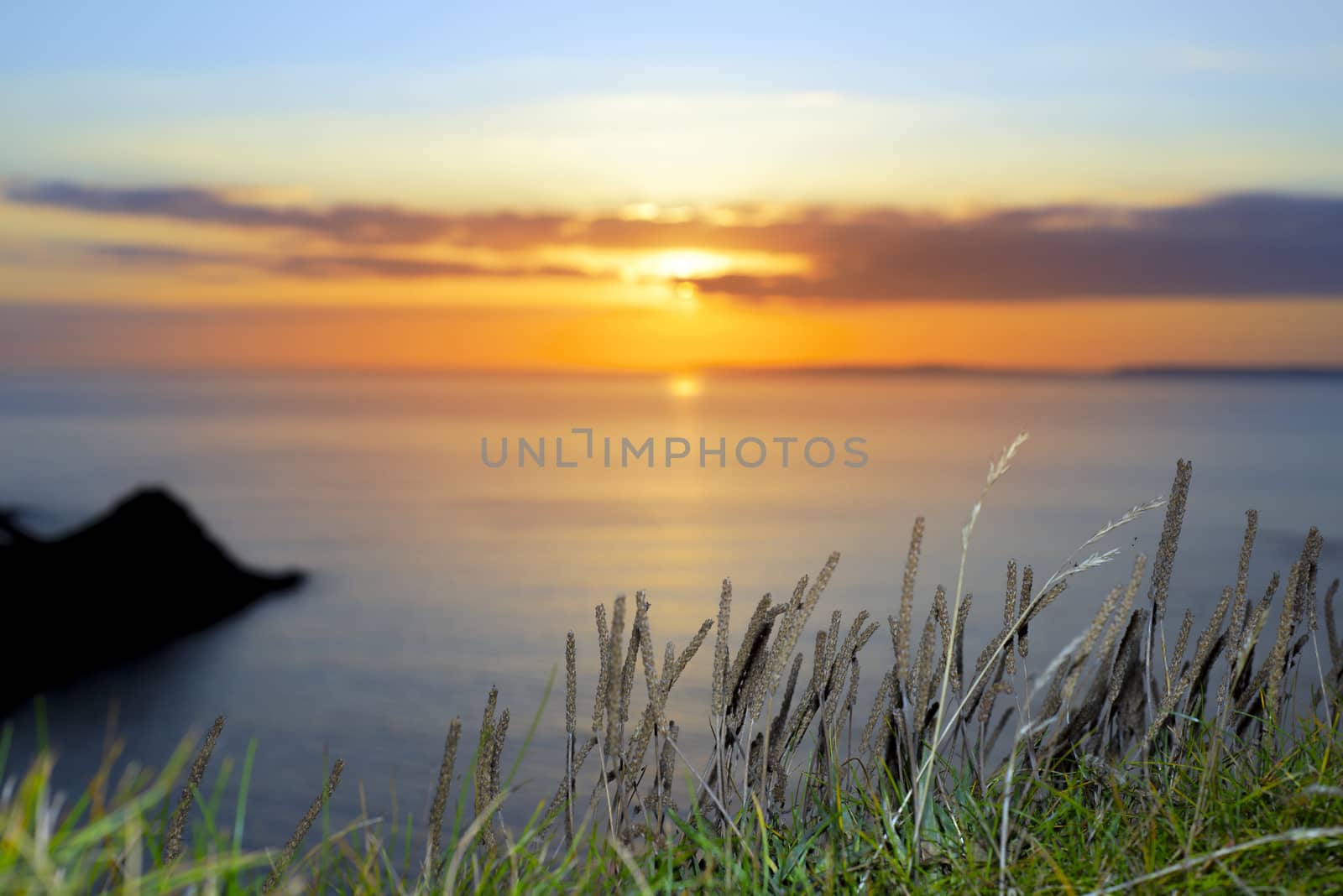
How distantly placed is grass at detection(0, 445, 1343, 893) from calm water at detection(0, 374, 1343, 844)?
1.36 feet

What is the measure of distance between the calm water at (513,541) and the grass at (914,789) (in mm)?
415

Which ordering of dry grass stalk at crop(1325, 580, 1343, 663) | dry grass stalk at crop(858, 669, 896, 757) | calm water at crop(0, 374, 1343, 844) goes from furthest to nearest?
calm water at crop(0, 374, 1343, 844) < dry grass stalk at crop(1325, 580, 1343, 663) < dry grass stalk at crop(858, 669, 896, 757)

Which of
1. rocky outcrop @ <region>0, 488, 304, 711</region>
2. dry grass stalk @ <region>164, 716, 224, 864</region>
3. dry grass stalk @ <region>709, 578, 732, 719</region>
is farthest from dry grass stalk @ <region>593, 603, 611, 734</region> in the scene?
rocky outcrop @ <region>0, 488, 304, 711</region>

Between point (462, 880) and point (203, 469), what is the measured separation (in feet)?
129

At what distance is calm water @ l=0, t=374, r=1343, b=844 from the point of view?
12469mm

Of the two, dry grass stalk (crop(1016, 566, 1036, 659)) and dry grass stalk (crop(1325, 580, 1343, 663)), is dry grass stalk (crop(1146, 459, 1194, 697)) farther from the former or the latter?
dry grass stalk (crop(1325, 580, 1343, 663))

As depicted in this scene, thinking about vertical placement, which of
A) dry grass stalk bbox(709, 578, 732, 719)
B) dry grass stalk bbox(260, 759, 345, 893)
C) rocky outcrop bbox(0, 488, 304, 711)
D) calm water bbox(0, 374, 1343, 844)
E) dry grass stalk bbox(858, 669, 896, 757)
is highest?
dry grass stalk bbox(709, 578, 732, 719)

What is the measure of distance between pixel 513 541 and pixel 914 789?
21.9m

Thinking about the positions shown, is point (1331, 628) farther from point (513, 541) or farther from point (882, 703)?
point (513, 541)

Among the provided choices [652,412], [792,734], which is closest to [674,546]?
[792,734]

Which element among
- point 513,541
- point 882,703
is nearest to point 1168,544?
point 882,703

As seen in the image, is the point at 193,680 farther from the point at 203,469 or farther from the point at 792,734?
the point at 203,469

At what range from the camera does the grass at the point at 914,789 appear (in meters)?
2.21

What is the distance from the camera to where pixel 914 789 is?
249 centimetres
